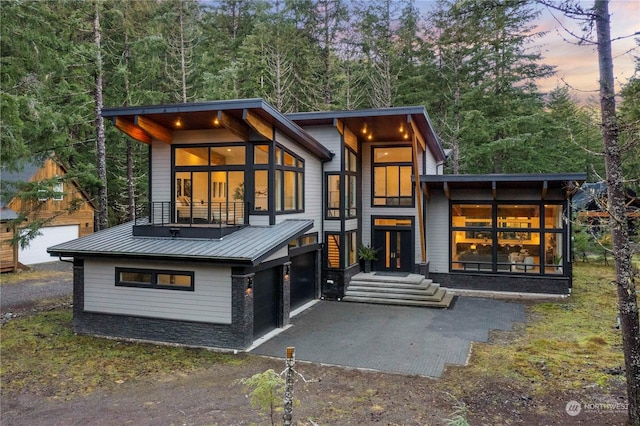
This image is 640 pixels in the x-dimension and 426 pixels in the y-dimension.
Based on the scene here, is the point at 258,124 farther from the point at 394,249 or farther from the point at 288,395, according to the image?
the point at 288,395

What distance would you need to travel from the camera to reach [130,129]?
11.7 meters

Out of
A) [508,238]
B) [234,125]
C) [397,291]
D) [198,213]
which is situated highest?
[234,125]

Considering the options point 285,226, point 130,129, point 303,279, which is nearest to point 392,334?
point 285,226

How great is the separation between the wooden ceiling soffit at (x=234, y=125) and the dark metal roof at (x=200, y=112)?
0.36 feet

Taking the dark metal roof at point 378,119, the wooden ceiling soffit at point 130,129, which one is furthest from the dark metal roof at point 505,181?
the wooden ceiling soffit at point 130,129

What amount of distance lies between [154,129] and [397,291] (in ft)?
30.8

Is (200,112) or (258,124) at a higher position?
(200,112)

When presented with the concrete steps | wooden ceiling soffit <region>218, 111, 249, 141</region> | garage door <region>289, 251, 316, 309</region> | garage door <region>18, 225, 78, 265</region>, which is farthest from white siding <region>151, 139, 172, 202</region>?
garage door <region>18, 225, 78, 265</region>

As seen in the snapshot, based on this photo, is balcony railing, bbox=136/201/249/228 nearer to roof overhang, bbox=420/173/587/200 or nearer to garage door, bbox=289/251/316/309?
garage door, bbox=289/251/316/309

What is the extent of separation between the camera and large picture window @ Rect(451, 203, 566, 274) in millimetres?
15461

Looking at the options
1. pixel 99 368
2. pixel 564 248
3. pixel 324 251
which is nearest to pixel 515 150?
pixel 564 248

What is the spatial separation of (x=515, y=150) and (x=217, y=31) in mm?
20882

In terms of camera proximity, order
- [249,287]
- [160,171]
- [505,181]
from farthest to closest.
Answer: [505,181] → [160,171] → [249,287]

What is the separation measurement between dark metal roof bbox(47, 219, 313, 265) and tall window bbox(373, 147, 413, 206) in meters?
5.95
